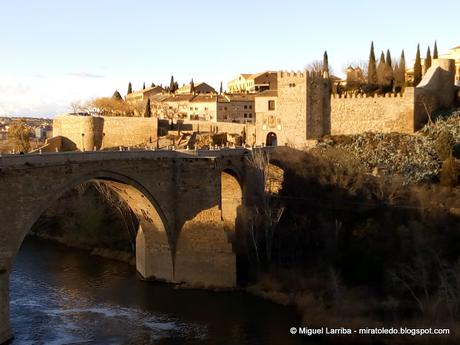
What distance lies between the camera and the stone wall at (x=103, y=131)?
1754 inches

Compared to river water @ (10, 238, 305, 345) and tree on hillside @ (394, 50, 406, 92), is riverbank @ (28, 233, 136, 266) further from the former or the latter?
tree on hillside @ (394, 50, 406, 92)

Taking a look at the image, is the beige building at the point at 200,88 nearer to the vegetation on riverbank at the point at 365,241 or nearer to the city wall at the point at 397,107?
the city wall at the point at 397,107

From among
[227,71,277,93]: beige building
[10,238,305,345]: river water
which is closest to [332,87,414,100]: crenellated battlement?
[10,238,305,345]: river water

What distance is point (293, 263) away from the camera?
2536 centimetres

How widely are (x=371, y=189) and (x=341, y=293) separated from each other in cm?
769

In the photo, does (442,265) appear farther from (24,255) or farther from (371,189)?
(24,255)

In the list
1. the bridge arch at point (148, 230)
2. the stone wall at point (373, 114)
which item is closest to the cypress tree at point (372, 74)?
the stone wall at point (373, 114)

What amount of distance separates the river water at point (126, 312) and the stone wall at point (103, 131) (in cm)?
1874

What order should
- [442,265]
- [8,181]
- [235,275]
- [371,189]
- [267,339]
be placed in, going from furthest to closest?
1. [371,189]
2. [235,275]
3. [442,265]
4. [267,339]
5. [8,181]

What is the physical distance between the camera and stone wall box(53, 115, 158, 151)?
44562 mm

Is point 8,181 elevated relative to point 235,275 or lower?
elevated

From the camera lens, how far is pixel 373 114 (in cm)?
3500

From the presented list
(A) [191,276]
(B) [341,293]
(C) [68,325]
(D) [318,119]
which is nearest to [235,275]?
(A) [191,276]

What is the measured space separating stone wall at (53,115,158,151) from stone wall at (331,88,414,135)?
48.0 ft
